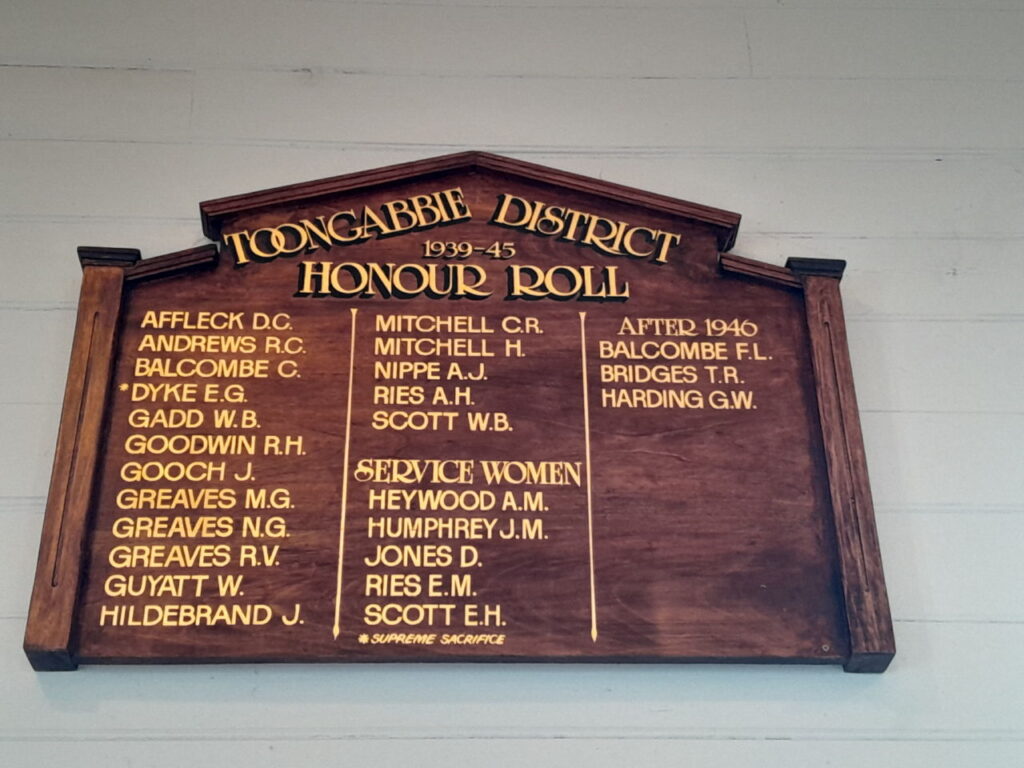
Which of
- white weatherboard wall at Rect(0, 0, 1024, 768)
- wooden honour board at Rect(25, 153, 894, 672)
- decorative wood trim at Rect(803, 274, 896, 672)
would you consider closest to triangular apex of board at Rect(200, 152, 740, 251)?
wooden honour board at Rect(25, 153, 894, 672)

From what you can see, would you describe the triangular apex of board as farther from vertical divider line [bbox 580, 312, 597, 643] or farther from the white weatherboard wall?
vertical divider line [bbox 580, 312, 597, 643]

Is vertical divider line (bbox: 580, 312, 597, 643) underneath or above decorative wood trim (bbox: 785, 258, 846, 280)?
underneath

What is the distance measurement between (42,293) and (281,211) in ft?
1.62

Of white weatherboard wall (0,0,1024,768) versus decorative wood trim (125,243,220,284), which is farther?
decorative wood trim (125,243,220,284)

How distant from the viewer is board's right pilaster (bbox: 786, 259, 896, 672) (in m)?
1.72

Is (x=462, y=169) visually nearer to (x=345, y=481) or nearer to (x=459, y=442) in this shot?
(x=459, y=442)

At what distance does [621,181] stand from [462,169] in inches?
13.8

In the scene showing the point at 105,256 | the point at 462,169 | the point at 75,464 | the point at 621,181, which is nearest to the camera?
the point at 75,464

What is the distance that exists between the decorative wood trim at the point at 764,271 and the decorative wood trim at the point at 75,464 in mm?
1139

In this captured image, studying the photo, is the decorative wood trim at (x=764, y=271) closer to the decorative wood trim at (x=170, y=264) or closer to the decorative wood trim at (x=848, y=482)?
the decorative wood trim at (x=848, y=482)

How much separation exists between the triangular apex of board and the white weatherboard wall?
0.12 metres

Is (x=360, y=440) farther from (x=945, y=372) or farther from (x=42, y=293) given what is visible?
Answer: (x=945, y=372)

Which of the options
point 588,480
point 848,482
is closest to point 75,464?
point 588,480

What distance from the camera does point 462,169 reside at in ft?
6.91
